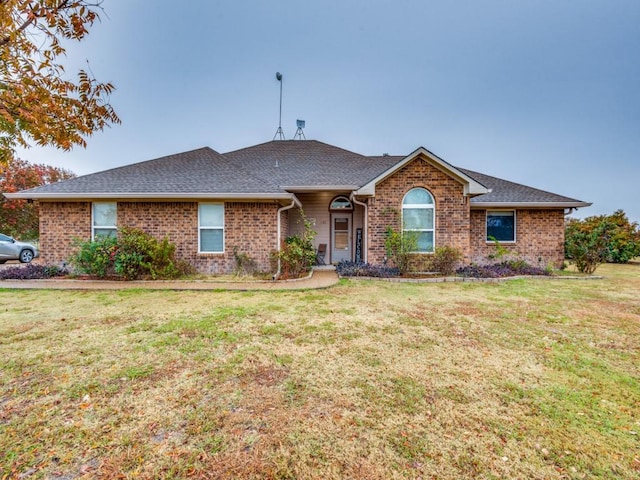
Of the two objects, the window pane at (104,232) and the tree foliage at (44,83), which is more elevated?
the tree foliage at (44,83)

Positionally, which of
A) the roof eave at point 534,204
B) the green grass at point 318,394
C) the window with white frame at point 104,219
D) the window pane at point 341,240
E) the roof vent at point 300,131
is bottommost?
the green grass at point 318,394

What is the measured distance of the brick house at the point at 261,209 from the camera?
920 centimetres

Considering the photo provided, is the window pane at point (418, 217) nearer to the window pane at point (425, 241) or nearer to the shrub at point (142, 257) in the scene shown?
the window pane at point (425, 241)

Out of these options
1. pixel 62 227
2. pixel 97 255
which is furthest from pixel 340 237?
pixel 62 227

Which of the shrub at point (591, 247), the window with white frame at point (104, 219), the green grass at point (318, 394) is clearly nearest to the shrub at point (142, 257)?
the window with white frame at point (104, 219)

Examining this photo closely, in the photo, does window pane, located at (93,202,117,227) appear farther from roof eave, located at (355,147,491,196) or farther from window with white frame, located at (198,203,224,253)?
roof eave, located at (355,147,491,196)

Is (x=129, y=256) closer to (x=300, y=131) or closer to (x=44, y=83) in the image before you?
(x=44, y=83)

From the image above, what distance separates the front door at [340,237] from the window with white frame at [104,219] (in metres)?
8.00

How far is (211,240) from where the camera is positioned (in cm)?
941

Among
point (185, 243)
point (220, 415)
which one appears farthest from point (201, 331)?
point (185, 243)

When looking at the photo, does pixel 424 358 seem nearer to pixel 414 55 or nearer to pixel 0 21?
pixel 0 21

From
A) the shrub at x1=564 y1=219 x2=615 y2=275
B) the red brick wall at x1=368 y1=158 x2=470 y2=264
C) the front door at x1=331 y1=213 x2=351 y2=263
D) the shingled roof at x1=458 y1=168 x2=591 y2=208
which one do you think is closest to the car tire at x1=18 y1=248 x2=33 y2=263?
the front door at x1=331 y1=213 x2=351 y2=263

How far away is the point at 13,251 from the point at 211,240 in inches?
426

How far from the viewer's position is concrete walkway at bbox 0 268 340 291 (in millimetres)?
7563
